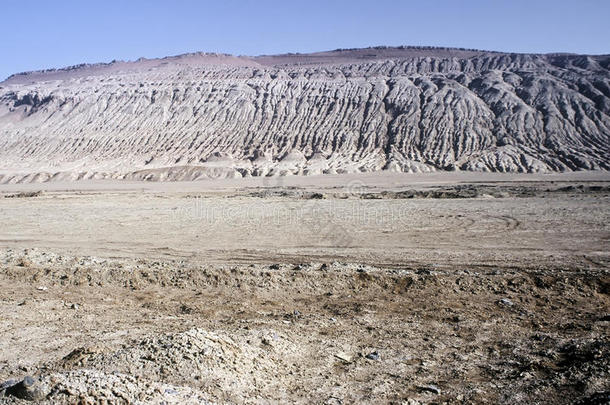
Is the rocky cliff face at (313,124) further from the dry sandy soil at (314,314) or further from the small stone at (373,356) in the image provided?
the small stone at (373,356)

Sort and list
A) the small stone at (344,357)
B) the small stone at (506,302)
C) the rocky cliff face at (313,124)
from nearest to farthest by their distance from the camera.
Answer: the small stone at (344,357) < the small stone at (506,302) < the rocky cliff face at (313,124)

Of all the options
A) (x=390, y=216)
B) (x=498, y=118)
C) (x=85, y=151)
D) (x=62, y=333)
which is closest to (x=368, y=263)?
(x=62, y=333)

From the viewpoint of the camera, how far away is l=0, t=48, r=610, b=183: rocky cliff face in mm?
62906

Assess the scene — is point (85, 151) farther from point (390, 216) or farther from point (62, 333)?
point (62, 333)

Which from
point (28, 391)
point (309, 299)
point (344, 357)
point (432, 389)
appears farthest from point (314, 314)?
point (28, 391)

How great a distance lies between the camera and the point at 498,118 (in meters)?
70.4

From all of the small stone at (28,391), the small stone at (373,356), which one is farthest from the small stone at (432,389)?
the small stone at (28,391)

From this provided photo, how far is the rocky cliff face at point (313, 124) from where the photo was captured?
62.9 meters

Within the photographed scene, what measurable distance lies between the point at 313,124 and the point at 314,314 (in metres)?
68.6

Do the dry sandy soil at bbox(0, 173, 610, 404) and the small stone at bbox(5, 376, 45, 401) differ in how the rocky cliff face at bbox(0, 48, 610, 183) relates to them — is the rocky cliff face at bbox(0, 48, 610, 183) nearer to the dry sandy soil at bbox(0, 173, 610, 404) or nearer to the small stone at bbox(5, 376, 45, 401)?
the dry sandy soil at bbox(0, 173, 610, 404)

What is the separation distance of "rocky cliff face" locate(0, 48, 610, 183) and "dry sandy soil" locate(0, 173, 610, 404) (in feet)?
147

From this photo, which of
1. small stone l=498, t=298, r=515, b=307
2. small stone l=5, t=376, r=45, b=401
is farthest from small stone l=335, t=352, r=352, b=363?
small stone l=498, t=298, r=515, b=307

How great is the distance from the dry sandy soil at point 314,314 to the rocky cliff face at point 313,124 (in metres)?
44.7

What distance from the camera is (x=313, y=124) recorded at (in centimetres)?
7544
